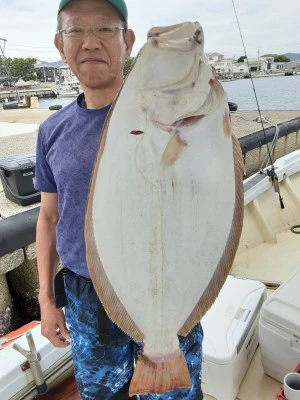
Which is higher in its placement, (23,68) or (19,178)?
(23,68)

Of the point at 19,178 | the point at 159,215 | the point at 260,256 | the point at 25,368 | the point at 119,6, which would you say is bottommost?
the point at 260,256

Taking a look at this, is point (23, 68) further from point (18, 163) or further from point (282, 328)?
point (282, 328)

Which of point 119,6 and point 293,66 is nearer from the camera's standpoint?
point 119,6

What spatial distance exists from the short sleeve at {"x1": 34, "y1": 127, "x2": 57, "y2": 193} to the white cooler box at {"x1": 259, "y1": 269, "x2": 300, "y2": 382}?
4.13ft

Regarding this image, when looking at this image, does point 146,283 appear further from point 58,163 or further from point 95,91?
point 95,91

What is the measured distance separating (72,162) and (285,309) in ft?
4.29

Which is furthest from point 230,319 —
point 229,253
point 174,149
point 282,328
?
point 174,149

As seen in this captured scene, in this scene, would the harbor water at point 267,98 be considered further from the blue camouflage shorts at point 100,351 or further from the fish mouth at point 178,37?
the blue camouflage shorts at point 100,351

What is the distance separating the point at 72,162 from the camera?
119 cm

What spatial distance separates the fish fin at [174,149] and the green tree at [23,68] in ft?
235

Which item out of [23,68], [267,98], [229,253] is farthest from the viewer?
[23,68]

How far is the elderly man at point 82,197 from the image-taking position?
1.10m

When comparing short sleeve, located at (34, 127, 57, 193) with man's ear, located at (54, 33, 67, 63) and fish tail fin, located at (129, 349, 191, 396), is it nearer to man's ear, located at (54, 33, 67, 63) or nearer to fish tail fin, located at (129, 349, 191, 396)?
man's ear, located at (54, 33, 67, 63)

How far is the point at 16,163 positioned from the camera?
3.34m
